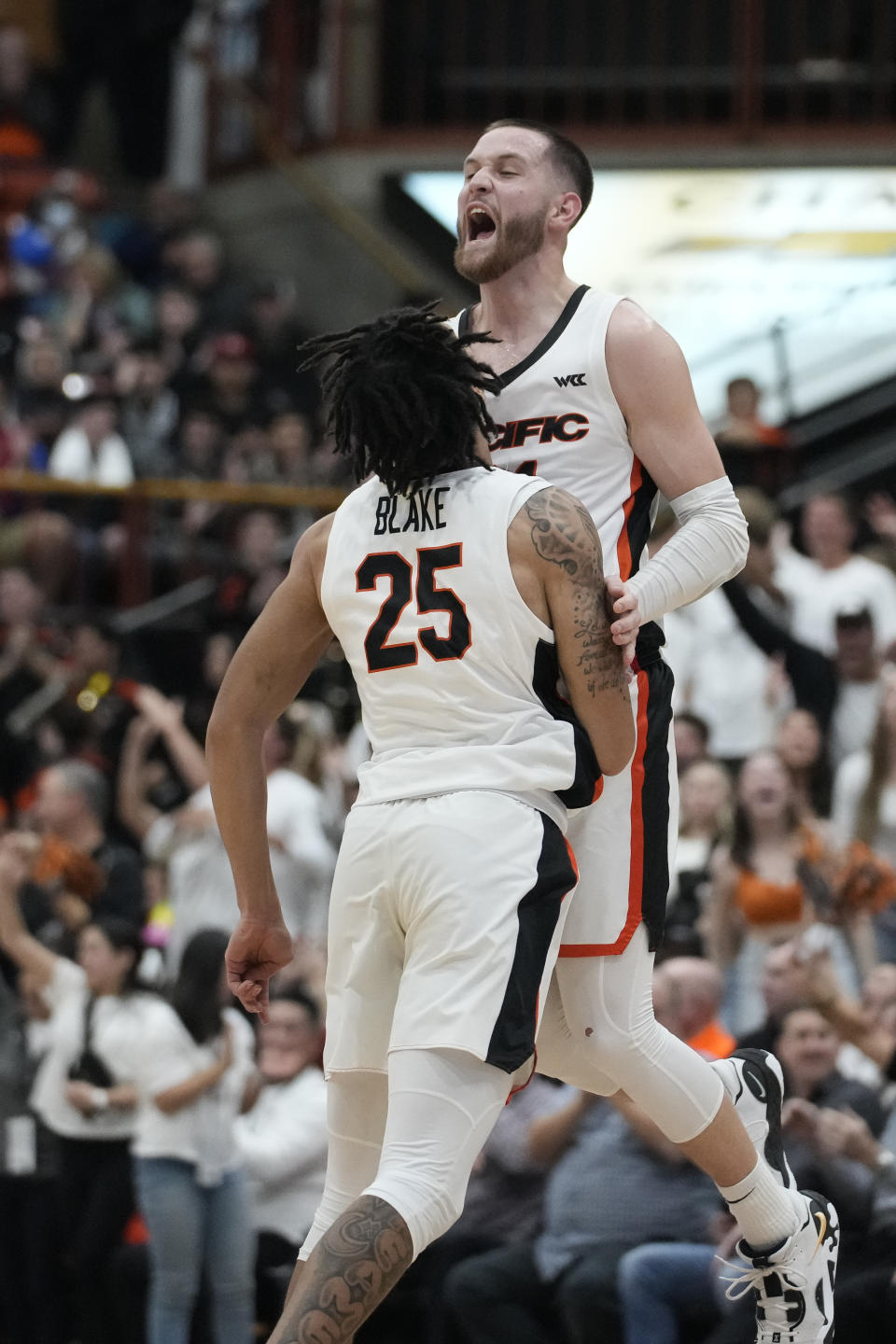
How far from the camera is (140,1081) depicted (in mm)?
7742

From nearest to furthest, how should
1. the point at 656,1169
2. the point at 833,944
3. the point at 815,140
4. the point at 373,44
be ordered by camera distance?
the point at 656,1169 → the point at 833,944 → the point at 815,140 → the point at 373,44

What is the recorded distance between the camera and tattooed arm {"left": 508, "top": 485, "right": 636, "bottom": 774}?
414cm

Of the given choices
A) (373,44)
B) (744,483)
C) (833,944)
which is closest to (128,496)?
(744,483)

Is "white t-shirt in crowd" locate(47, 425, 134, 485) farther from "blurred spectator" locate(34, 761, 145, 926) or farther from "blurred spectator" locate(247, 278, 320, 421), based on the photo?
"blurred spectator" locate(34, 761, 145, 926)

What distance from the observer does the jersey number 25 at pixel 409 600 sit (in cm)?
418

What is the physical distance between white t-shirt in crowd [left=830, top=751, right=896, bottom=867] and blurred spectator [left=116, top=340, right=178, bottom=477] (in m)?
6.00

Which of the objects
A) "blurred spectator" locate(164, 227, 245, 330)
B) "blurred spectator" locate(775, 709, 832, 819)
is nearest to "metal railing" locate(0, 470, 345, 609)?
"blurred spectator" locate(164, 227, 245, 330)

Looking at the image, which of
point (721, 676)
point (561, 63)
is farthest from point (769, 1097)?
point (561, 63)

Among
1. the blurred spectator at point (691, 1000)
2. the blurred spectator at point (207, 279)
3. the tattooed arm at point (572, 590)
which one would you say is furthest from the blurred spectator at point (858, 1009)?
the blurred spectator at point (207, 279)

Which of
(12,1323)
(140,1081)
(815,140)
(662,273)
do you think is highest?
(815,140)

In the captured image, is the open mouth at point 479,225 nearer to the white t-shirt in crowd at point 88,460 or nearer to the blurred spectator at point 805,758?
the blurred spectator at point 805,758

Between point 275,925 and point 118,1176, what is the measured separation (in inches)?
149

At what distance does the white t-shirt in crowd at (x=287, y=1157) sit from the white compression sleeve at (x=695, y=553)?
3.66m

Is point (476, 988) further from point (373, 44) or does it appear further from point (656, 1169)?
point (373, 44)
